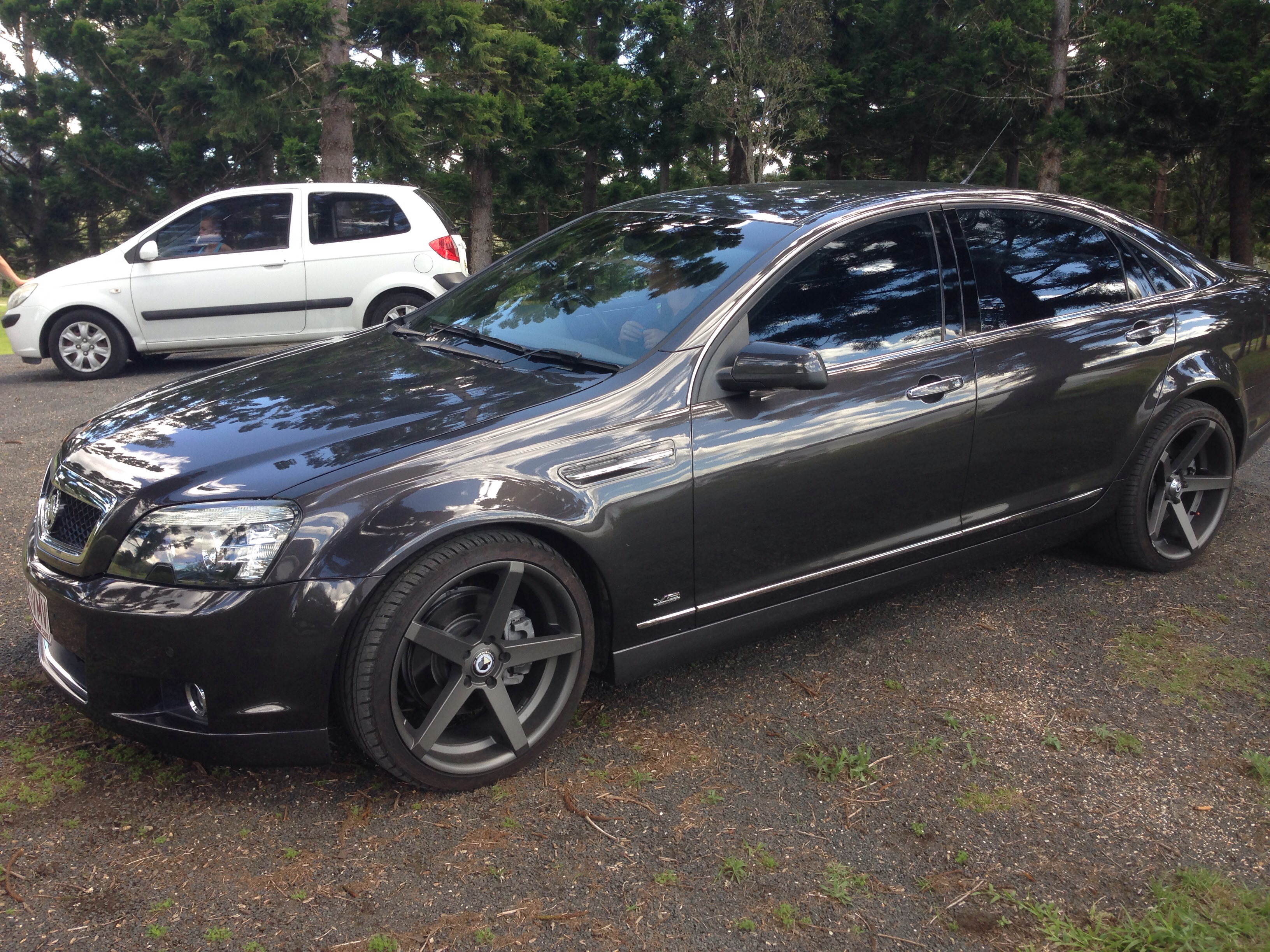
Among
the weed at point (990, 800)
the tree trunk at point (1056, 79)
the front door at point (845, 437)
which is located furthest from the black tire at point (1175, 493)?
the tree trunk at point (1056, 79)

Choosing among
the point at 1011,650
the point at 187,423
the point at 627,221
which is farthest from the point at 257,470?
the point at 1011,650

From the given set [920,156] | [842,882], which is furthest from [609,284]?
[920,156]

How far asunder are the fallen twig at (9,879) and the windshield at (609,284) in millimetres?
1969

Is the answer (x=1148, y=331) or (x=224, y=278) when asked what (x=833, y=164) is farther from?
(x=1148, y=331)

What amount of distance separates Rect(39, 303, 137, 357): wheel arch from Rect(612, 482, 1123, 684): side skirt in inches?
310

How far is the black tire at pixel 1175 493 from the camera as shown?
425cm

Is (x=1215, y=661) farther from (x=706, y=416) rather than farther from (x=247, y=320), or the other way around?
(x=247, y=320)

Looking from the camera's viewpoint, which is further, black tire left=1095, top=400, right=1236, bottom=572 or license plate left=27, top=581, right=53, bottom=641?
black tire left=1095, top=400, right=1236, bottom=572

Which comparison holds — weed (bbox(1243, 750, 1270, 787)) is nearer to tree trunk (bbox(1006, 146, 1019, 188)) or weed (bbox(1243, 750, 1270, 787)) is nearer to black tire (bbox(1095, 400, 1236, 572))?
black tire (bbox(1095, 400, 1236, 572))

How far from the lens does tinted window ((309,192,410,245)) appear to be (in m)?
9.57

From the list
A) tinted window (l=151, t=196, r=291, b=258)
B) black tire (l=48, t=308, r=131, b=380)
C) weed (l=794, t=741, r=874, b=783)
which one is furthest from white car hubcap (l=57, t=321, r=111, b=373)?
weed (l=794, t=741, r=874, b=783)

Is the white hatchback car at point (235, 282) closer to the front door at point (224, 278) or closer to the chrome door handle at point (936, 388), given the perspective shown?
the front door at point (224, 278)

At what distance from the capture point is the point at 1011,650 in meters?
3.77

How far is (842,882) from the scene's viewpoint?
248 centimetres
